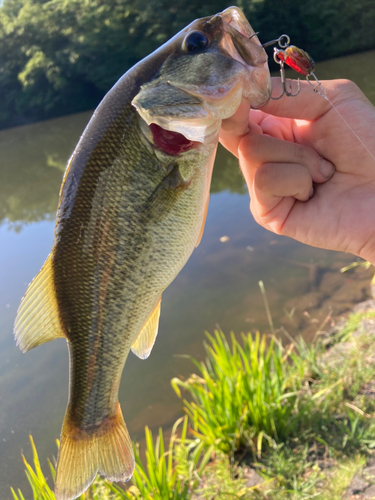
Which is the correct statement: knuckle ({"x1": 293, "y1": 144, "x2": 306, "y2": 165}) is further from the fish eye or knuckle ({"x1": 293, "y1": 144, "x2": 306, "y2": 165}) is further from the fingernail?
the fish eye

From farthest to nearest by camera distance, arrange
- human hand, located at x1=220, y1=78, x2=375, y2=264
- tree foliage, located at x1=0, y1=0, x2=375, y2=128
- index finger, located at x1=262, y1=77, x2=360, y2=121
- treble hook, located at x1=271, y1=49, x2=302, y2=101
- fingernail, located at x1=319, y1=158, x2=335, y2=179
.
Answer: tree foliage, located at x1=0, y1=0, x2=375, y2=128 → fingernail, located at x1=319, y1=158, x2=335, y2=179 → human hand, located at x1=220, y1=78, x2=375, y2=264 → index finger, located at x1=262, y1=77, x2=360, y2=121 → treble hook, located at x1=271, y1=49, x2=302, y2=101

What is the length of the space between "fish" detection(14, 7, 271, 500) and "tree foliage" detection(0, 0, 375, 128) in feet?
82.4

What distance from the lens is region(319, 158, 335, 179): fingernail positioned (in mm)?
1827

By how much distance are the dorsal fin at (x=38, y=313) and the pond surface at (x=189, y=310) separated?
8.73 ft

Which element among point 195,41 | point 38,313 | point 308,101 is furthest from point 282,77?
point 38,313

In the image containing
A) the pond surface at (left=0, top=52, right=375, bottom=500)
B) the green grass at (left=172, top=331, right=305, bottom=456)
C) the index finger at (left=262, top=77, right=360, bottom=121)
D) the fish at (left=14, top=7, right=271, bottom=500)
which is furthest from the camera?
the pond surface at (left=0, top=52, right=375, bottom=500)

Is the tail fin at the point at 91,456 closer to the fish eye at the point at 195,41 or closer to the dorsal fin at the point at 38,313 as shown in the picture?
the dorsal fin at the point at 38,313

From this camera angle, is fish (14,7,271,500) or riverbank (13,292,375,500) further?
riverbank (13,292,375,500)

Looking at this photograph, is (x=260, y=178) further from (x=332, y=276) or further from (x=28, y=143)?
(x=28, y=143)

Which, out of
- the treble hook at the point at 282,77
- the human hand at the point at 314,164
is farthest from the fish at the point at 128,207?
the human hand at the point at 314,164

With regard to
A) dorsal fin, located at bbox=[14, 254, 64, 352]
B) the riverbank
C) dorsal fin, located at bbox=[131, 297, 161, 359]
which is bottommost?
the riverbank

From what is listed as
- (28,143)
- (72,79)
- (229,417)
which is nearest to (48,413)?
(229,417)

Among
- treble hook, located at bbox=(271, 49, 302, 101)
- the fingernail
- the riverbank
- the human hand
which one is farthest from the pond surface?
treble hook, located at bbox=(271, 49, 302, 101)

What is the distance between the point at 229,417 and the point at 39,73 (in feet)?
110
